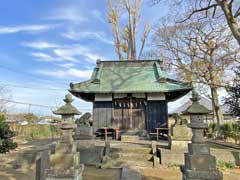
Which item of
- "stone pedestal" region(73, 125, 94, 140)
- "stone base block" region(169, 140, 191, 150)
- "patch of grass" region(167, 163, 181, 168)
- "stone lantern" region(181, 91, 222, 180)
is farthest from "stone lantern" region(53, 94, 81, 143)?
"stone base block" region(169, 140, 191, 150)

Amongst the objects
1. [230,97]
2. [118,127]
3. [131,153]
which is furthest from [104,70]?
[230,97]

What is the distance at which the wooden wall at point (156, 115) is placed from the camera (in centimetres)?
1321

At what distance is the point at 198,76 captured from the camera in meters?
20.2

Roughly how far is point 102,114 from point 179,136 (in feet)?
18.9

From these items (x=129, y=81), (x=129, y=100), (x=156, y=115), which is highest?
(x=129, y=81)

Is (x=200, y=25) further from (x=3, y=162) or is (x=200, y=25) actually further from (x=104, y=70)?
(x=3, y=162)

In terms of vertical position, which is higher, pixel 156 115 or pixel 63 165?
pixel 156 115

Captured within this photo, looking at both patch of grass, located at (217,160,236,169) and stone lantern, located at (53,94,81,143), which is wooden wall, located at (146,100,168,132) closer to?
patch of grass, located at (217,160,236,169)

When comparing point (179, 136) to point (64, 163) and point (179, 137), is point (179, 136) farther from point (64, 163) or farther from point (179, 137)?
point (64, 163)

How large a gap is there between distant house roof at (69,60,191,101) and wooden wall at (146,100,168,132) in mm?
905

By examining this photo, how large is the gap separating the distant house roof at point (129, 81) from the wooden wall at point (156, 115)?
905 millimetres

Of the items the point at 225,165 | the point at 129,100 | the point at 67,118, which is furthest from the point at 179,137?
the point at 67,118

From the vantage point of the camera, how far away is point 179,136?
31.3 ft

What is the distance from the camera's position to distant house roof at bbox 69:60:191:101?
1279 cm
